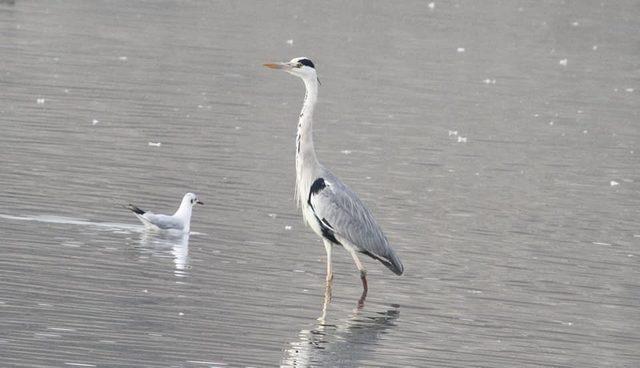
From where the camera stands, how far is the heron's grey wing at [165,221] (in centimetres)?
1582

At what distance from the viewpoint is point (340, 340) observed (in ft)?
39.8

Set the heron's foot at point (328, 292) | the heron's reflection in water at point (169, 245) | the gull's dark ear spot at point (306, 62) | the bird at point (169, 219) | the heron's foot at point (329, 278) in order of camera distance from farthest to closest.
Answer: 1. the bird at point (169, 219)
2. the gull's dark ear spot at point (306, 62)
3. the heron's reflection in water at point (169, 245)
4. the heron's foot at point (329, 278)
5. the heron's foot at point (328, 292)

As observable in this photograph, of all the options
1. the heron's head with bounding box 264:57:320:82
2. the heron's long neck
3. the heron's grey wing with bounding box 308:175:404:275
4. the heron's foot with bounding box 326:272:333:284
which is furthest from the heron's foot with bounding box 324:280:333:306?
the heron's head with bounding box 264:57:320:82

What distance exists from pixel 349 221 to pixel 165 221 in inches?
91.2

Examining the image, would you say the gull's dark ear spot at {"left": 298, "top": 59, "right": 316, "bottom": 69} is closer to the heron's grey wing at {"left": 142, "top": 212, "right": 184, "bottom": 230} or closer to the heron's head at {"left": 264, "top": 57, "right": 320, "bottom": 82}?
the heron's head at {"left": 264, "top": 57, "right": 320, "bottom": 82}

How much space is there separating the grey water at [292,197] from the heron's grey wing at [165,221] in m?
0.18

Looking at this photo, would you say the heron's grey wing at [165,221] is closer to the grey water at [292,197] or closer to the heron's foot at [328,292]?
the grey water at [292,197]

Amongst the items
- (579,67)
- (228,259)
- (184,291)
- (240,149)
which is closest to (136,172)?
(240,149)

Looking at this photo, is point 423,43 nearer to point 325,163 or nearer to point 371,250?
point 325,163

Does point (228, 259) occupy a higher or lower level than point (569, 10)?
lower

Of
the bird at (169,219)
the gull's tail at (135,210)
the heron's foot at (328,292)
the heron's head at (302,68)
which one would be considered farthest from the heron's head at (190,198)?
the heron's foot at (328,292)

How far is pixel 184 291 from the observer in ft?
43.7

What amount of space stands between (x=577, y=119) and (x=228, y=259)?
1381cm

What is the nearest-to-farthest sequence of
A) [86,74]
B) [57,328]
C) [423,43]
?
[57,328] < [86,74] < [423,43]
